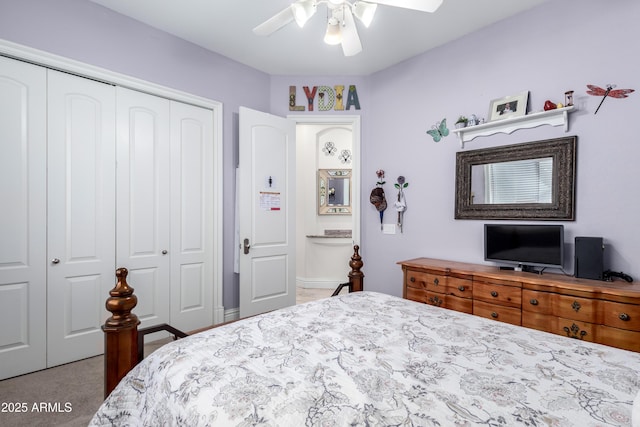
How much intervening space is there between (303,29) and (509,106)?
1.85 m

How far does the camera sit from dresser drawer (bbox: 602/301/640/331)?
1.80 metres

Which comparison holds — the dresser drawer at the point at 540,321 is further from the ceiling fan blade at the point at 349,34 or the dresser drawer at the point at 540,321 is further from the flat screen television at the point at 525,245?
the ceiling fan blade at the point at 349,34

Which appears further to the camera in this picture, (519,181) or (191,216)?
(191,216)

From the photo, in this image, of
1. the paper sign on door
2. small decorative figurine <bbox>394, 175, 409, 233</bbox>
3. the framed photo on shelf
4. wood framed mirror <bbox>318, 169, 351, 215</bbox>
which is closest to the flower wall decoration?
wood framed mirror <bbox>318, 169, 351, 215</bbox>

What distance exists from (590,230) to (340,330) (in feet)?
6.63

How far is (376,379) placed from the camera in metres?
1.01

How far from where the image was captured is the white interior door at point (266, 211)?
3314 mm

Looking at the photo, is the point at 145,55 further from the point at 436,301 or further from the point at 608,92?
the point at 608,92

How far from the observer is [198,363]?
1.12m

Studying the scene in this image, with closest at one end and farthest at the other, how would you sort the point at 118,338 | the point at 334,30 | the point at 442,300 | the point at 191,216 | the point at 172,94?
1. the point at 118,338
2. the point at 334,30
3. the point at 442,300
4. the point at 172,94
5. the point at 191,216

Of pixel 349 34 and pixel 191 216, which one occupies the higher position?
pixel 349 34

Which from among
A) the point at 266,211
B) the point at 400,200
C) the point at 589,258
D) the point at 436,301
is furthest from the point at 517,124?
the point at 266,211

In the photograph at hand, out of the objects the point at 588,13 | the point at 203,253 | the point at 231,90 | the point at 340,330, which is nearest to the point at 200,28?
the point at 231,90

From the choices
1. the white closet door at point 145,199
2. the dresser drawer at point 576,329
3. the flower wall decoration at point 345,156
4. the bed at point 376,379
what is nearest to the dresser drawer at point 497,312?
the dresser drawer at point 576,329
